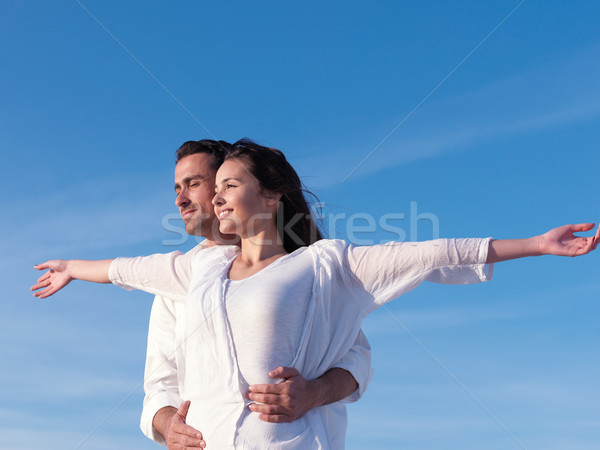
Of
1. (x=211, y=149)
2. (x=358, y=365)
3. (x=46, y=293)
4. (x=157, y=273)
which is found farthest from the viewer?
(x=211, y=149)

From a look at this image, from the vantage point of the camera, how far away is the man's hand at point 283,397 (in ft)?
10.4

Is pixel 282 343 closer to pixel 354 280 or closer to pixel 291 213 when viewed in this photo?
pixel 354 280

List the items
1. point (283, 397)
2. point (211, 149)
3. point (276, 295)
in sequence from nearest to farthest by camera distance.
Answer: point (283, 397)
point (276, 295)
point (211, 149)

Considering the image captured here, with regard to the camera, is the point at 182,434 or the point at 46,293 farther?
the point at 46,293

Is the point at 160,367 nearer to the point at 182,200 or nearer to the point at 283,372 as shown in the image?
the point at 182,200

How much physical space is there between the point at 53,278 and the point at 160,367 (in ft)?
3.22

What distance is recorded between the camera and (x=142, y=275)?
4078mm

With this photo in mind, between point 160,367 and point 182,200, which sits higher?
point 182,200

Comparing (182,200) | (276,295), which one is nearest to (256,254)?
(276,295)

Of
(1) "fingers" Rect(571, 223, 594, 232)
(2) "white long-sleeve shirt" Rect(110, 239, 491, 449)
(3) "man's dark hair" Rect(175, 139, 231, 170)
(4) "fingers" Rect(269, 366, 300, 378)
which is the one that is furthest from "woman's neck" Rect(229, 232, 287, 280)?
(1) "fingers" Rect(571, 223, 594, 232)

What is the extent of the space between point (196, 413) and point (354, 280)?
3.57 feet

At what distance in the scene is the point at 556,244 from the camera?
2.98 m

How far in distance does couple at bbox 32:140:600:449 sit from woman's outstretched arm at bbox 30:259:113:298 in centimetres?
77

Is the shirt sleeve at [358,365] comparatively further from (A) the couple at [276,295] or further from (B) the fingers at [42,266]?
(B) the fingers at [42,266]
